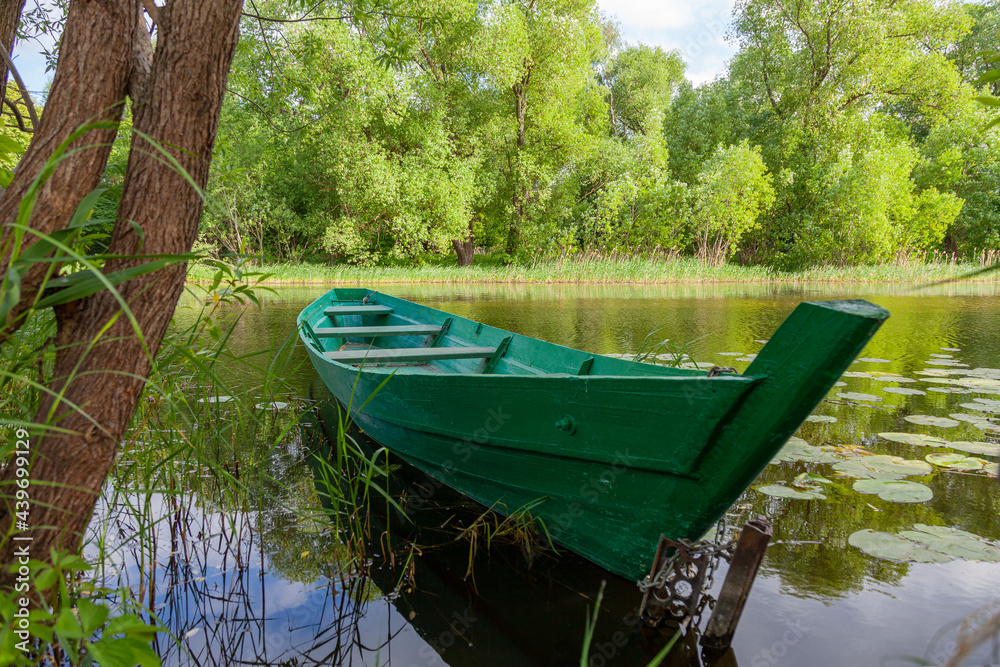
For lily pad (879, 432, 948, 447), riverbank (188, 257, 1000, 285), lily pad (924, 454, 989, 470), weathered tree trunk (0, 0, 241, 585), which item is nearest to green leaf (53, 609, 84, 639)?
weathered tree trunk (0, 0, 241, 585)

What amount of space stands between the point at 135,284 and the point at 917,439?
137 inches

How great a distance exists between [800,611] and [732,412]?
32.5 inches

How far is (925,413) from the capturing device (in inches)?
139

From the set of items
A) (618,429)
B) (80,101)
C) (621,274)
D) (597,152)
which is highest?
(597,152)

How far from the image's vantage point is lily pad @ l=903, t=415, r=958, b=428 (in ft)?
10.7

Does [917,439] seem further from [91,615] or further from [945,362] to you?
[91,615]

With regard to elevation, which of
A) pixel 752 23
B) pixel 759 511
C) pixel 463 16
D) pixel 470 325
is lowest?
pixel 759 511

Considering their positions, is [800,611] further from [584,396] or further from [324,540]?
[324,540]

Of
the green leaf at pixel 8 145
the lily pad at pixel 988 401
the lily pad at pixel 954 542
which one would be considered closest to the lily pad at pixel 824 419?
the lily pad at pixel 988 401

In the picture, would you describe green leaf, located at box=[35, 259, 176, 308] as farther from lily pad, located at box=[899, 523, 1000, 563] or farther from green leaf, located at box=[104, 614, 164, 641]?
lily pad, located at box=[899, 523, 1000, 563]

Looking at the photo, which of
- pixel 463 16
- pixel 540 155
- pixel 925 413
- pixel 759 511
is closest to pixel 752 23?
pixel 540 155

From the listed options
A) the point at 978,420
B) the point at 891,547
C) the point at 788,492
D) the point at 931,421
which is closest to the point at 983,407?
the point at 978,420

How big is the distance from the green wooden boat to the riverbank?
12423 millimetres

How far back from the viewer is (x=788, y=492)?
2.53m
